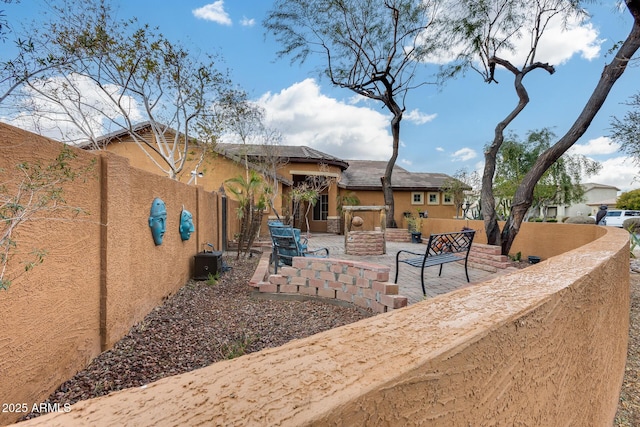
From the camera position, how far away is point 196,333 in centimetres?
384

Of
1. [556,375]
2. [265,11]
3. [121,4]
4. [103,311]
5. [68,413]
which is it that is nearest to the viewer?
[68,413]

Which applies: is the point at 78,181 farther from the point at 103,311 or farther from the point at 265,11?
the point at 265,11

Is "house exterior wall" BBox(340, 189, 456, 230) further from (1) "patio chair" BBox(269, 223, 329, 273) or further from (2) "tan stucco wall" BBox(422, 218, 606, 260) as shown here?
(1) "patio chair" BBox(269, 223, 329, 273)

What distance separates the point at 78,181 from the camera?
8.83 feet

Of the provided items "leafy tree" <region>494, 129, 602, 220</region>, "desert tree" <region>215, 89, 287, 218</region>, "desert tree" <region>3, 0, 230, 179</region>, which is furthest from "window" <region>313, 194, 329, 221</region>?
"leafy tree" <region>494, 129, 602, 220</region>

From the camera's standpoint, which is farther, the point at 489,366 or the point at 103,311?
the point at 103,311

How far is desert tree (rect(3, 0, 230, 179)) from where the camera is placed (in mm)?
8820

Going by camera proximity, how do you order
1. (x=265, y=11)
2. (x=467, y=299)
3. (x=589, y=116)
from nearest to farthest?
(x=467, y=299)
(x=589, y=116)
(x=265, y=11)

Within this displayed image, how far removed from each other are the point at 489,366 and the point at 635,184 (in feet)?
33.3

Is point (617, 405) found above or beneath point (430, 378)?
beneath

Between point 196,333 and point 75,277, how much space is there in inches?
63.7

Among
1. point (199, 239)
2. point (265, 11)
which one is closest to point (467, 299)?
point (199, 239)

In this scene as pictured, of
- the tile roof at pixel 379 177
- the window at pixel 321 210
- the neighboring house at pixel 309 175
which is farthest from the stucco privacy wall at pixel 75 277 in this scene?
the tile roof at pixel 379 177

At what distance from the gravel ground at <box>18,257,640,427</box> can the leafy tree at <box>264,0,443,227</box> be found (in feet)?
41.7
